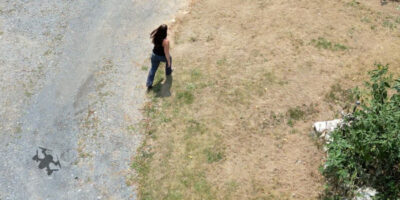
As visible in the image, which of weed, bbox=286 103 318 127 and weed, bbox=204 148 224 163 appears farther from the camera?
weed, bbox=286 103 318 127

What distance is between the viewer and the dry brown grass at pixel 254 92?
22.6 feet

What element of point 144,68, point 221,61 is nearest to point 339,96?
point 221,61

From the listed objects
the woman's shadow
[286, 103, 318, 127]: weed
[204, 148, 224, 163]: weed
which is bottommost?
[204, 148, 224, 163]: weed

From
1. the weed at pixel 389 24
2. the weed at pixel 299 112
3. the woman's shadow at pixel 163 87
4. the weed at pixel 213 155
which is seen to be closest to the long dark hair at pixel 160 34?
the woman's shadow at pixel 163 87

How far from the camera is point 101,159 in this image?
730 centimetres

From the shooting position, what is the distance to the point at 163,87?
8531 mm

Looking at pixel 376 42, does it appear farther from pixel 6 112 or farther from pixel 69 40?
pixel 6 112

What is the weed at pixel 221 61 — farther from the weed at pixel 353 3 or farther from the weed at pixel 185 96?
→ the weed at pixel 353 3

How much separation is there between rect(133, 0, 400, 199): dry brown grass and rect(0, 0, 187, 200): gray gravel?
25.4 inches

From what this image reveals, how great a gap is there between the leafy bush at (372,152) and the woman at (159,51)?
3.79 m

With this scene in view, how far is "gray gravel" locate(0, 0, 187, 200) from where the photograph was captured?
7055 millimetres

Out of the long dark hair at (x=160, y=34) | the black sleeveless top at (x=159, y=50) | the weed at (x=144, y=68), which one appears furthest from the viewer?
the weed at (x=144, y=68)

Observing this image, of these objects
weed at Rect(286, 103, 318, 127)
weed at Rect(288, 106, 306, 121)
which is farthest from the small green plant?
weed at Rect(288, 106, 306, 121)

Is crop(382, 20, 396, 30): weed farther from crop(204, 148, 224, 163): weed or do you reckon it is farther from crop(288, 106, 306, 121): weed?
crop(204, 148, 224, 163): weed
